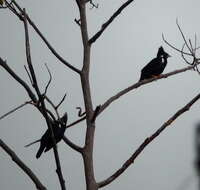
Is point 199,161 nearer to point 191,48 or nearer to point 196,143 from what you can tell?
point 196,143

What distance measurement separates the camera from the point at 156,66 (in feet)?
26.3

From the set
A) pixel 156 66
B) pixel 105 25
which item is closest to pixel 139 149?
pixel 105 25

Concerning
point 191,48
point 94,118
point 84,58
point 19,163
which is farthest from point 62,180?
point 191,48

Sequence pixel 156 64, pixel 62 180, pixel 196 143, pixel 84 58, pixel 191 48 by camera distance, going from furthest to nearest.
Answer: pixel 156 64, pixel 191 48, pixel 84 58, pixel 196 143, pixel 62 180

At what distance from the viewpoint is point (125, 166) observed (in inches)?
81.8

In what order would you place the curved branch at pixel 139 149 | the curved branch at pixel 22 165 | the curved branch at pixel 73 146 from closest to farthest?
the curved branch at pixel 22 165
the curved branch at pixel 139 149
the curved branch at pixel 73 146

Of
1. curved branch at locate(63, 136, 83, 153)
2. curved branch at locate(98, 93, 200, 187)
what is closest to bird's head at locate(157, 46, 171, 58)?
curved branch at locate(63, 136, 83, 153)

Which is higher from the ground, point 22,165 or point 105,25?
point 105,25

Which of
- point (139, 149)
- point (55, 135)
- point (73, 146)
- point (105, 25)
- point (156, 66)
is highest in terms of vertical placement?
point (105, 25)

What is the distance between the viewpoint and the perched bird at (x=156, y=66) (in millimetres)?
7902

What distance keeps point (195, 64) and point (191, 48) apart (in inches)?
5.1

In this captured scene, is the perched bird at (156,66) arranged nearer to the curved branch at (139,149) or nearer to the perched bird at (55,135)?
the perched bird at (55,135)

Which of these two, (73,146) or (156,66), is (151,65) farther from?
(73,146)

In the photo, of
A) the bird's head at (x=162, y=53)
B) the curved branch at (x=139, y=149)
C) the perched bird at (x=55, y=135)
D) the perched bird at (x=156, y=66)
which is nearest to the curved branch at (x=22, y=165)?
the perched bird at (x=55, y=135)
